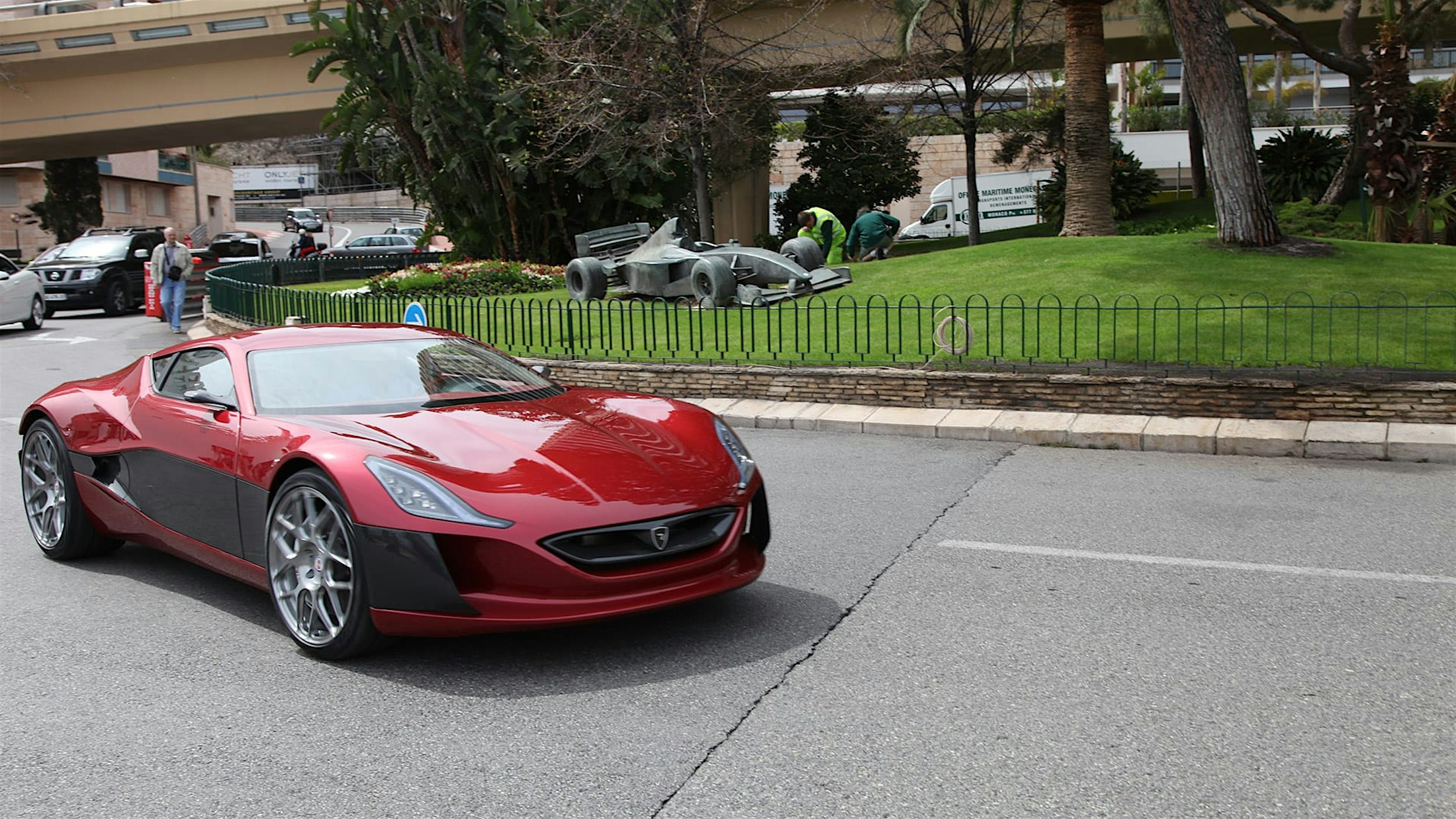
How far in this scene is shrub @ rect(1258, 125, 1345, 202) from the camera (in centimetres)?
3266

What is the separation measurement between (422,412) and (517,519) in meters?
1.12

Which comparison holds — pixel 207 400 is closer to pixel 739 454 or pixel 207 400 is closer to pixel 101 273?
pixel 739 454

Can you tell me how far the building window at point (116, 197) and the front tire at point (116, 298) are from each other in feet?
120

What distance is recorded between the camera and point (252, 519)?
18.6 feet

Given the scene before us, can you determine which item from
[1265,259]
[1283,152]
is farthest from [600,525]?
[1283,152]

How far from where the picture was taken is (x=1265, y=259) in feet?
53.0

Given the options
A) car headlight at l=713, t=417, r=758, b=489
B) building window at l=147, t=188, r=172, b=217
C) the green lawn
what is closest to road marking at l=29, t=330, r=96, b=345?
the green lawn

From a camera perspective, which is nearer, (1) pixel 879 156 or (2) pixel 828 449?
(2) pixel 828 449

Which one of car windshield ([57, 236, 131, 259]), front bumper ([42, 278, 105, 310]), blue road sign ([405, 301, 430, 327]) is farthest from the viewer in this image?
car windshield ([57, 236, 131, 259])

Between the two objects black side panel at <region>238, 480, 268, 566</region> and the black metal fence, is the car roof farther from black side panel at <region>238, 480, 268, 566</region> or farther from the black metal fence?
the black metal fence

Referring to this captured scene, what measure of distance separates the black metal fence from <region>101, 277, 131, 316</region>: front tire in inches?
458

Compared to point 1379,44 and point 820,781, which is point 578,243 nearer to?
point 1379,44

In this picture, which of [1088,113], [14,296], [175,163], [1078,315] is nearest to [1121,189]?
[1088,113]

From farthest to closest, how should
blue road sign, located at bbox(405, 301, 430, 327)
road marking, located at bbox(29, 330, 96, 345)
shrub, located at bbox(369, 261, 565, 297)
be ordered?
shrub, located at bbox(369, 261, 565, 297) → road marking, located at bbox(29, 330, 96, 345) → blue road sign, located at bbox(405, 301, 430, 327)
